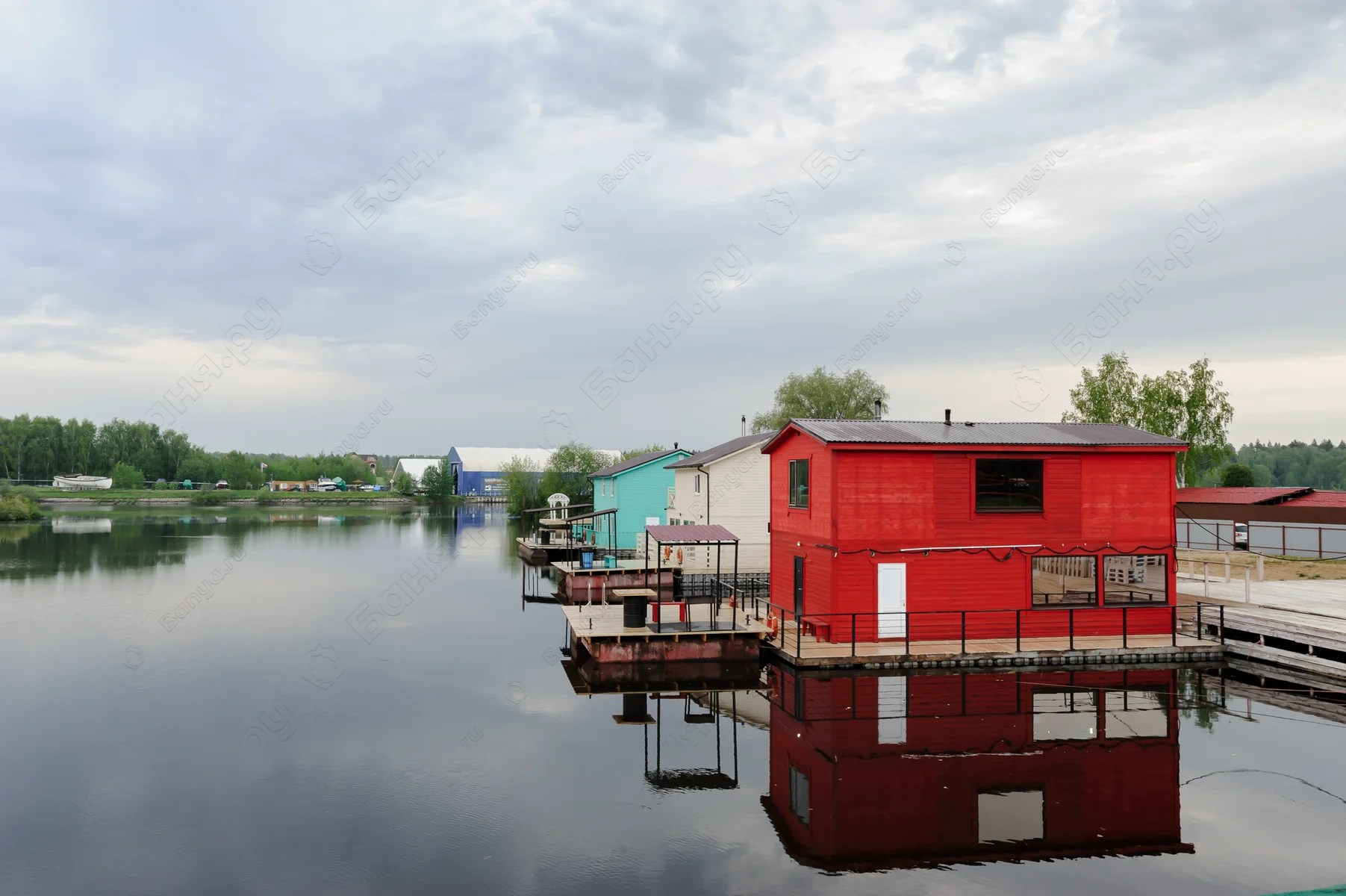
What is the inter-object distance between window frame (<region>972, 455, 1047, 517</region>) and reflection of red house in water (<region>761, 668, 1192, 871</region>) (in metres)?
4.91

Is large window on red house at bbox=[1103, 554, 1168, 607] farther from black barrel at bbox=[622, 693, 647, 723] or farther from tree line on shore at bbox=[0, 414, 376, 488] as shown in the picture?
tree line on shore at bbox=[0, 414, 376, 488]

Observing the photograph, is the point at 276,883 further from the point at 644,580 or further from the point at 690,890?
the point at 644,580

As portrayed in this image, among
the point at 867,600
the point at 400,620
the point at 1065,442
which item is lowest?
the point at 400,620

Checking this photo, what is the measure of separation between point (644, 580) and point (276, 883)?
29.2m

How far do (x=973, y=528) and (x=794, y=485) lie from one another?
18.4ft

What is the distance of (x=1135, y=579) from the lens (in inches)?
1109

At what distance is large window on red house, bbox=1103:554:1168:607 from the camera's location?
1016 inches

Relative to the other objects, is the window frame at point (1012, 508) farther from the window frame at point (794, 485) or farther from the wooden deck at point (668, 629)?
the wooden deck at point (668, 629)

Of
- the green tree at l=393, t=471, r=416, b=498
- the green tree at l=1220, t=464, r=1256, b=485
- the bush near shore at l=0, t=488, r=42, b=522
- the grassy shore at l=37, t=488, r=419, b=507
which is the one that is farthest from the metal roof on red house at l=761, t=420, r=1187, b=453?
the green tree at l=393, t=471, r=416, b=498

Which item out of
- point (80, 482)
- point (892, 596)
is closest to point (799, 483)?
point (892, 596)

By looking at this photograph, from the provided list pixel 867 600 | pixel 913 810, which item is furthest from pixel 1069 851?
pixel 867 600

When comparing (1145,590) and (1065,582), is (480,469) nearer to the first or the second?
(1065,582)

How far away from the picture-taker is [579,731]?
1838 centimetres

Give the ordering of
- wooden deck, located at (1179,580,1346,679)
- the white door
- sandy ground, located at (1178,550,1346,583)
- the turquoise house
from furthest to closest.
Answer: the turquoise house → sandy ground, located at (1178,550,1346,583) → the white door → wooden deck, located at (1179,580,1346,679)
